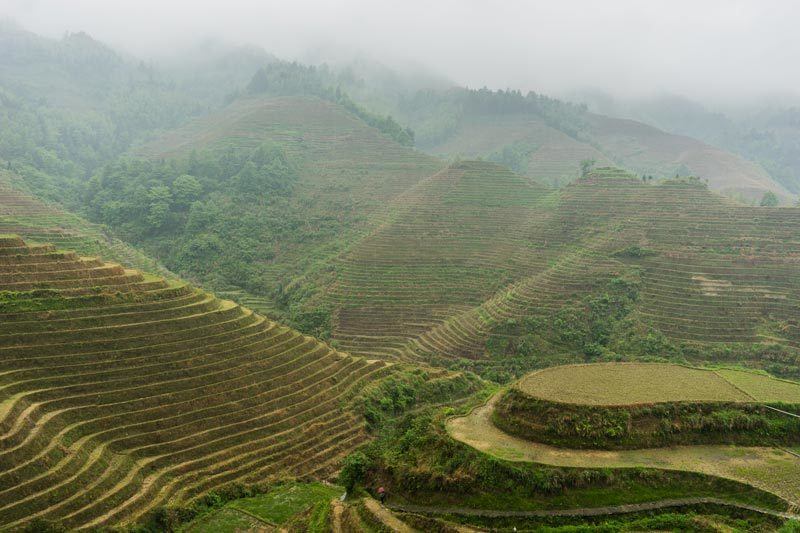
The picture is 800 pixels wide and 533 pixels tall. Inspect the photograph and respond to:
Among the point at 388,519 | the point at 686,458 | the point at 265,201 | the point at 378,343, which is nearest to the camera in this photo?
the point at 388,519

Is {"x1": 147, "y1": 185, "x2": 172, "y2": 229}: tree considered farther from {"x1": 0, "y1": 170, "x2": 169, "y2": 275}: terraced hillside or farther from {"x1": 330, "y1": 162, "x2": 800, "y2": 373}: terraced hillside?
{"x1": 330, "y1": 162, "x2": 800, "y2": 373}: terraced hillside

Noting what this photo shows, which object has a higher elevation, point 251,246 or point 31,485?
point 251,246

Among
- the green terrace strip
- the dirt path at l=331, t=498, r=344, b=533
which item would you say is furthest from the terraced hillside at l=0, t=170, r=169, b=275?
the green terrace strip

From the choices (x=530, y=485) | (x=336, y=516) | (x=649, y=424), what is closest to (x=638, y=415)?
(x=649, y=424)

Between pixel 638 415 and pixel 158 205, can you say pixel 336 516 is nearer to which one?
pixel 638 415

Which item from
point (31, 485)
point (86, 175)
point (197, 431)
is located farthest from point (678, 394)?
point (86, 175)

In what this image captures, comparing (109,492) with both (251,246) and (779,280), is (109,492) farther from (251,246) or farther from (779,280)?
(779,280)

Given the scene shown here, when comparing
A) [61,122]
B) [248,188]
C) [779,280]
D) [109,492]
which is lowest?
[109,492]
